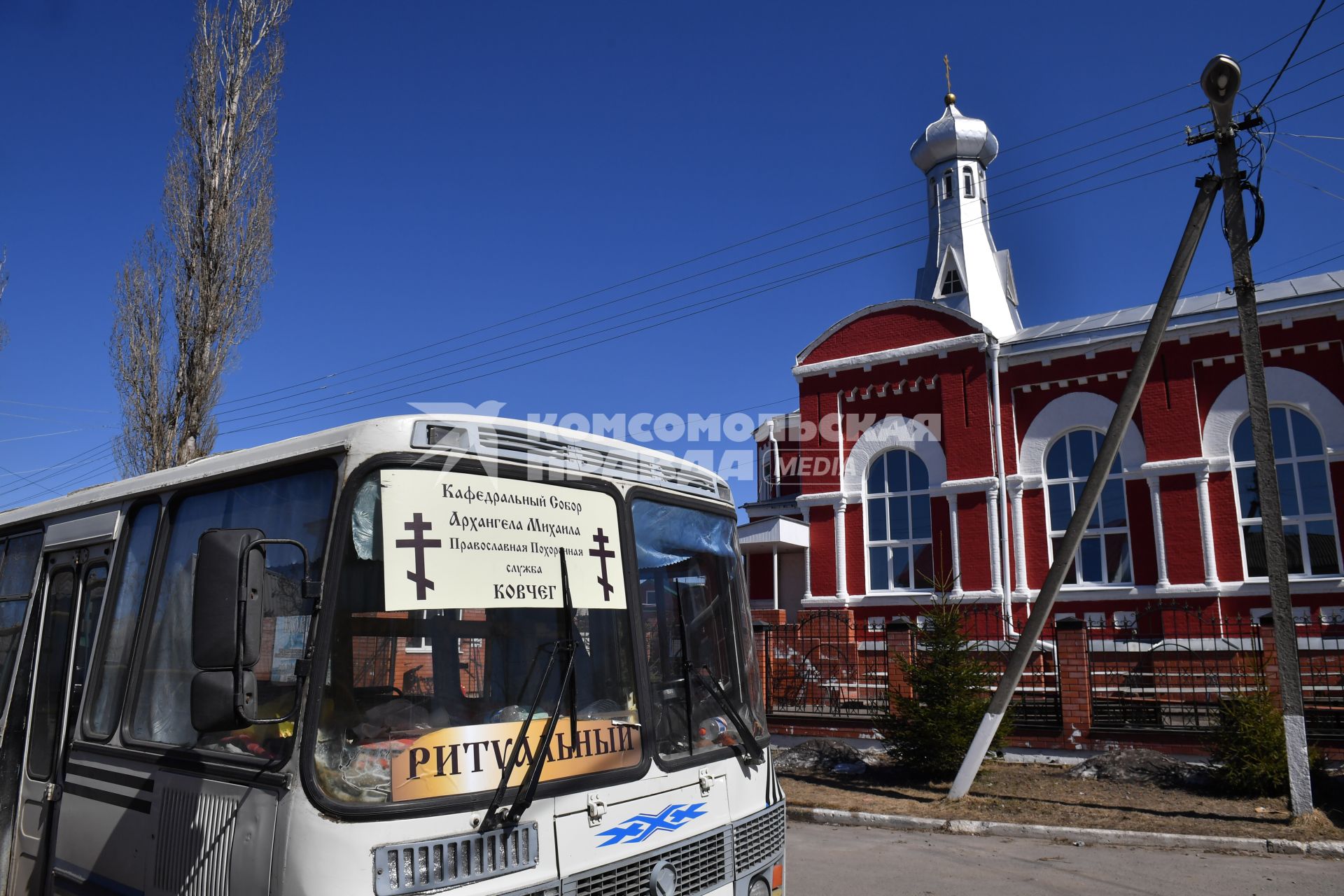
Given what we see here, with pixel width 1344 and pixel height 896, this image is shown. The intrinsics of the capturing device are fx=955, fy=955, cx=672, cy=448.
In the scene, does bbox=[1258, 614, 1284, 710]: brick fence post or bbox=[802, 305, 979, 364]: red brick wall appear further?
bbox=[802, 305, 979, 364]: red brick wall

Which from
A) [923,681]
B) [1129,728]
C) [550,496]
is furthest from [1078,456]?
[550,496]

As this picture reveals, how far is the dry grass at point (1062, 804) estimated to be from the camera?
9.01 m

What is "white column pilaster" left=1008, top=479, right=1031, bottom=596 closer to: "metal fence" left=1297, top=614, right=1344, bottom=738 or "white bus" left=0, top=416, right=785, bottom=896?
"metal fence" left=1297, top=614, right=1344, bottom=738

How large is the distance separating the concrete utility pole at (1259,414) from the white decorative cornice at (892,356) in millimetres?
9881

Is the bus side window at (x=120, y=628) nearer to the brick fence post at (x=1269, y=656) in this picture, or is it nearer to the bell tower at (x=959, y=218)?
the brick fence post at (x=1269, y=656)

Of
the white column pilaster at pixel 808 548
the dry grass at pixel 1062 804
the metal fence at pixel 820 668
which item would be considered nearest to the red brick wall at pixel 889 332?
the white column pilaster at pixel 808 548

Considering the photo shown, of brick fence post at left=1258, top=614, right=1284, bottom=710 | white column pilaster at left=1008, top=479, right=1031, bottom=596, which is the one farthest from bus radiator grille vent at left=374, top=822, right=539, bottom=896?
white column pilaster at left=1008, top=479, right=1031, bottom=596

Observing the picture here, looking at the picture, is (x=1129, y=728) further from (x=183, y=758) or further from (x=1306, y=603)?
(x=183, y=758)

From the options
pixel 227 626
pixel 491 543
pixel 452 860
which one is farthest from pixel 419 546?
pixel 452 860

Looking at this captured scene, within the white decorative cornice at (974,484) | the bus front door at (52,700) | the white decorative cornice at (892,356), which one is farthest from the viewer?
the white decorative cornice at (892,356)

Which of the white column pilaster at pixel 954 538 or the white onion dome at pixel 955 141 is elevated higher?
the white onion dome at pixel 955 141

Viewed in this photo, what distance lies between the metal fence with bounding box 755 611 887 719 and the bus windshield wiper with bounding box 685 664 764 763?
996cm

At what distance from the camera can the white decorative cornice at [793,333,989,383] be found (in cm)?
1978

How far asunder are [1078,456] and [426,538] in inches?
719
